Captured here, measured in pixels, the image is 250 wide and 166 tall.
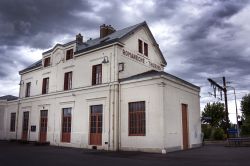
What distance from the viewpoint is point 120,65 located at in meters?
19.1

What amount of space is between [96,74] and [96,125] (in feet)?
12.9

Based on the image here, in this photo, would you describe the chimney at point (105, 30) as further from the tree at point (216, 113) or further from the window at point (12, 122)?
the tree at point (216, 113)

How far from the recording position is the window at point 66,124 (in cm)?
2162

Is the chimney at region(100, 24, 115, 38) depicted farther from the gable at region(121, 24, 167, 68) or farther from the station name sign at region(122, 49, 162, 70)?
the station name sign at region(122, 49, 162, 70)

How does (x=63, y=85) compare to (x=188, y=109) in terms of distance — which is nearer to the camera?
(x=188, y=109)

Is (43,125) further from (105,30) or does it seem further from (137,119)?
(137,119)

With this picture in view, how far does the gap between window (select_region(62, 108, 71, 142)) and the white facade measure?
317 millimetres

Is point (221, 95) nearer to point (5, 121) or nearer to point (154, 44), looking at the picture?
point (154, 44)

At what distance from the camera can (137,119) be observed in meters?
17.3

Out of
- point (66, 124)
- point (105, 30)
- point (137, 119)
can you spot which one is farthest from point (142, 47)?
point (66, 124)

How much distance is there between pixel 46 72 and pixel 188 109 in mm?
13731

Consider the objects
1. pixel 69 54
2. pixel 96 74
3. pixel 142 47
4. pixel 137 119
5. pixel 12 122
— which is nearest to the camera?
pixel 137 119

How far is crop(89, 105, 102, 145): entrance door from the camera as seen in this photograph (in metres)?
19.1

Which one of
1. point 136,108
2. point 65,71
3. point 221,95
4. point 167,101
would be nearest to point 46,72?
point 65,71
